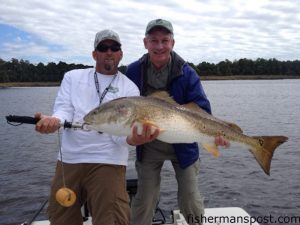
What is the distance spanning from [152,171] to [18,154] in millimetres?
15015

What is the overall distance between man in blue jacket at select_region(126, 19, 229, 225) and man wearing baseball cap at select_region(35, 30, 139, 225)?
2.06 ft

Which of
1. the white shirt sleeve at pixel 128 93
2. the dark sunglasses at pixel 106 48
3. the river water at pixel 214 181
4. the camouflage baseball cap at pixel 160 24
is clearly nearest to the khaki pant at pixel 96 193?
the white shirt sleeve at pixel 128 93

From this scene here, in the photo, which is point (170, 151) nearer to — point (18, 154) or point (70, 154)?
point (70, 154)

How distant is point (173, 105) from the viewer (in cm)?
468

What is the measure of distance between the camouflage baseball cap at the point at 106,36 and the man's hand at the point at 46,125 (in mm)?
1172

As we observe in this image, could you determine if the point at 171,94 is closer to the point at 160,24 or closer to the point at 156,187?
the point at 160,24

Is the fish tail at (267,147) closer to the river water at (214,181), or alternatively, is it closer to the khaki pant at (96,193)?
the khaki pant at (96,193)

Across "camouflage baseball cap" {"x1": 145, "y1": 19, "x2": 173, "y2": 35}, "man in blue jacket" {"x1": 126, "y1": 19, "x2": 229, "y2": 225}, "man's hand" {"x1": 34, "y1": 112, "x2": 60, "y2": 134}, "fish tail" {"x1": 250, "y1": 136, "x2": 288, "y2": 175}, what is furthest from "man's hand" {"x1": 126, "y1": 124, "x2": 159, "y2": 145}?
"camouflage baseball cap" {"x1": 145, "y1": 19, "x2": 173, "y2": 35}

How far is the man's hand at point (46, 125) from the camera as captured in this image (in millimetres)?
4285

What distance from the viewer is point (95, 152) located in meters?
4.71

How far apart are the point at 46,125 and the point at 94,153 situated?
2.29 ft

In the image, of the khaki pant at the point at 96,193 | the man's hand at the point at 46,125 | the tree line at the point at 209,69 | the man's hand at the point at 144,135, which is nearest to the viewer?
the man's hand at the point at 46,125

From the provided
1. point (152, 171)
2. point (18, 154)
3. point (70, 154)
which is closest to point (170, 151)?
point (152, 171)

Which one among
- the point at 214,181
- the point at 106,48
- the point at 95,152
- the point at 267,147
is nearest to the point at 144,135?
the point at 95,152
